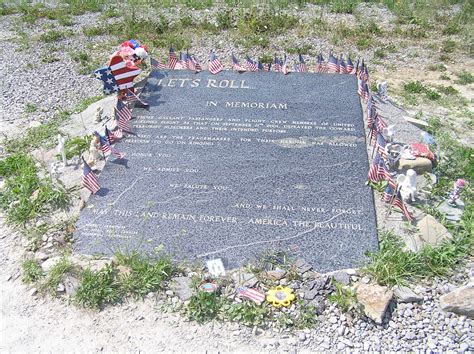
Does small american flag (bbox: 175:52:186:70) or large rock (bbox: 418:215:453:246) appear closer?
large rock (bbox: 418:215:453:246)

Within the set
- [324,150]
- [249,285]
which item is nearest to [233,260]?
[249,285]

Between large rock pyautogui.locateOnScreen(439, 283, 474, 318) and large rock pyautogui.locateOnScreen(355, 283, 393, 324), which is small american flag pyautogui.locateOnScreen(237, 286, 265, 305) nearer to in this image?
large rock pyautogui.locateOnScreen(355, 283, 393, 324)

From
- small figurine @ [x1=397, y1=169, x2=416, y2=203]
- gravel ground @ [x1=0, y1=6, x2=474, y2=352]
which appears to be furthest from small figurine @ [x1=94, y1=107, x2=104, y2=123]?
small figurine @ [x1=397, y1=169, x2=416, y2=203]

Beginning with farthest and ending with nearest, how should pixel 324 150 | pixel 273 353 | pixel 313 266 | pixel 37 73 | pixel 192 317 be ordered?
pixel 37 73 → pixel 324 150 → pixel 313 266 → pixel 192 317 → pixel 273 353

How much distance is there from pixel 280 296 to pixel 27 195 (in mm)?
4181

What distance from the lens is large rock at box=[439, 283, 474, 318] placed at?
499cm

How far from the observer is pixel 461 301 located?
5.02 m

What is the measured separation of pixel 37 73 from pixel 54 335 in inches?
319

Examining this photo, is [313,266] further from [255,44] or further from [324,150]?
[255,44]

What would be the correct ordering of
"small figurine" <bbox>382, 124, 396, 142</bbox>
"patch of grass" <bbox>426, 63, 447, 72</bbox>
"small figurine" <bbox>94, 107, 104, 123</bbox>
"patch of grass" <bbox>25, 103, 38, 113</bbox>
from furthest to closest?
"patch of grass" <bbox>426, 63, 447, 72</bbox>
"patch of grass" <bbox>25, 103, 38, 113</bbox>
"small figurine" <bbox>94, 107, 104, 123</bbox>
"small figurine" <bbox>382, 124, 396, 142</bbox>

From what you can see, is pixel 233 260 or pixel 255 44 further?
pixel 255 44

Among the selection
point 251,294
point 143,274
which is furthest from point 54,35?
point 251,294

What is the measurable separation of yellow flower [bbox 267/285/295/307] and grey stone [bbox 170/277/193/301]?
0.93 metres

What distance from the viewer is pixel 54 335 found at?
513cm
